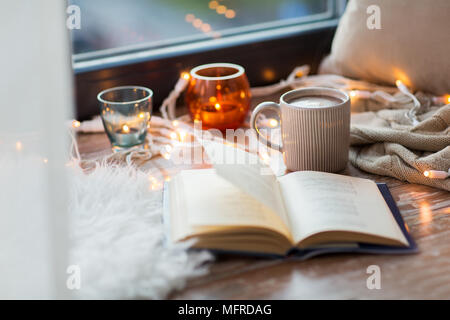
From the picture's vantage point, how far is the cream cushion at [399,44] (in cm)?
95

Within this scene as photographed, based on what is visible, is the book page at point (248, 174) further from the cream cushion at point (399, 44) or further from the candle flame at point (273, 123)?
the cream cushion at point (399, 44)

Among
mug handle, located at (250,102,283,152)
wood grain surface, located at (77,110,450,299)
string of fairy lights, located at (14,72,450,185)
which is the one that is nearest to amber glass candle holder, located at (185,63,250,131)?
string of fairy lights, located at (14,72,450,185)

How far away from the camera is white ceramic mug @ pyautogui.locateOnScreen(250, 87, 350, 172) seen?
782 millimetres

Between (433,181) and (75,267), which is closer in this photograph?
(75,267)

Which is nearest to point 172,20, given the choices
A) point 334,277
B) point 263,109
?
point 263,109

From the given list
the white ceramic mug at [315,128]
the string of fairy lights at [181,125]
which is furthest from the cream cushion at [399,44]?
the white ceramic mug at [315,128]

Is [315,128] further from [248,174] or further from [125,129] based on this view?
[125,129]

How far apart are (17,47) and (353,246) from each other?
465mm

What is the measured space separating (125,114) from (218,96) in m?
0.18

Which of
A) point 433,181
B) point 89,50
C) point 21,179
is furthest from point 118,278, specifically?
point 89,50

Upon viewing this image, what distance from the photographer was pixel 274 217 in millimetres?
644

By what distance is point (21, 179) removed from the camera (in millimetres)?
678
